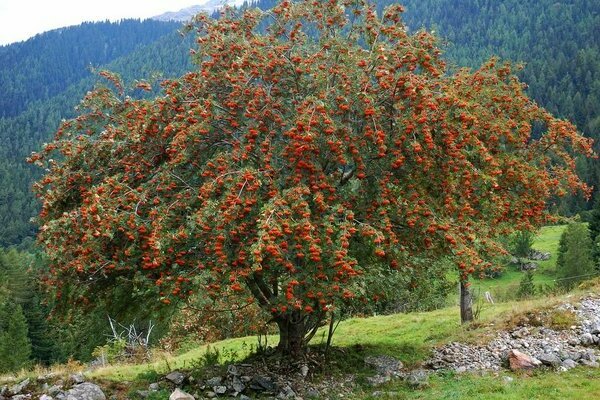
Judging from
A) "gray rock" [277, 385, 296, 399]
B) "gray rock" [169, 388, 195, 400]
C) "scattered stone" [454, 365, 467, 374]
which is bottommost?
"scattered stone" [454, 365, 467, 374]

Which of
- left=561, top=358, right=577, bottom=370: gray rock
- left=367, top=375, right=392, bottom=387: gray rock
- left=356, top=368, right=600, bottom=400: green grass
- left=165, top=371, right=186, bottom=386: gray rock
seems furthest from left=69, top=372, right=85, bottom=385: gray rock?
left=561, top=358, right=577, bottom=370: gray rock

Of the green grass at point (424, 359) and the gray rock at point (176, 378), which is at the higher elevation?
the gray rock at point (176, 378)

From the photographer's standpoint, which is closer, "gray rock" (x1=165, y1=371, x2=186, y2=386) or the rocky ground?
the rocky ground

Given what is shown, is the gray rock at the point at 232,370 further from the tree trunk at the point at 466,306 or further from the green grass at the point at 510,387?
the tree trunk at the point at 466,306

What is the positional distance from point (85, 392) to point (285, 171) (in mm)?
6448

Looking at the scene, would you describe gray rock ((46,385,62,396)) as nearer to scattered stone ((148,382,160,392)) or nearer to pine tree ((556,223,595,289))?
scattered stone ((148,382,160,392))

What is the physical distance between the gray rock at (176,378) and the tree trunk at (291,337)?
2629 mm

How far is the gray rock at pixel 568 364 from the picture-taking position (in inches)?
554

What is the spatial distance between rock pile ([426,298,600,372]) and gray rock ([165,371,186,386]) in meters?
6.76

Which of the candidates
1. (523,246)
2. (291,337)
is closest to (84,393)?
(291,337)


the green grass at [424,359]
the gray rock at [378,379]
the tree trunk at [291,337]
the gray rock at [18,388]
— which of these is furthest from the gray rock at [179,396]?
the gray rock at [378,379]

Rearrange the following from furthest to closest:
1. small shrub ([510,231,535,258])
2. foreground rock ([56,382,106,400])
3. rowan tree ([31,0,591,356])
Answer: small shrub ([510,231,535,258]), foreground rock ([56,382,106,400]), rowan tree ([31,0,591,356])

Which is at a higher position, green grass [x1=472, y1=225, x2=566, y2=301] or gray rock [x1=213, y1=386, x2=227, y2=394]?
gray rock [x1=213, y1=386, x2=227, y2=394]

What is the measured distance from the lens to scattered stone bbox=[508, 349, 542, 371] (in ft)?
46.9
